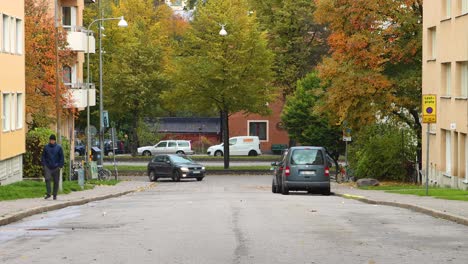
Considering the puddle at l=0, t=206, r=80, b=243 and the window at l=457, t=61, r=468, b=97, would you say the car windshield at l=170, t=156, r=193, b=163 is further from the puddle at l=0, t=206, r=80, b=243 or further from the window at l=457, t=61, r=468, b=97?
the puddle at l=0, t=206, r=80, b=243

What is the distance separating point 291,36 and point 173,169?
1036 inches

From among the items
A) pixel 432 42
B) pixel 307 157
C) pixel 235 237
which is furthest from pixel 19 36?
pixel 235 237

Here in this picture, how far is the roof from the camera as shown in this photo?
10531 centimetres

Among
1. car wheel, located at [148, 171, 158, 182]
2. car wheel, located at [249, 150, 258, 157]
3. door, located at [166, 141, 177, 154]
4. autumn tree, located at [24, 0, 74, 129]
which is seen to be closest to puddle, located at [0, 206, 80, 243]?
autumn tree, located at [24, 0, 74, 129]

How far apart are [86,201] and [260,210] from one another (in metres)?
9.04

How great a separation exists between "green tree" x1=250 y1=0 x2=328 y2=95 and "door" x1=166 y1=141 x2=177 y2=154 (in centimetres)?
1403

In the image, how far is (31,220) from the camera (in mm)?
21406

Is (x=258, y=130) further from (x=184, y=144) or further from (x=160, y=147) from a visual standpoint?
(x=160, y=147)

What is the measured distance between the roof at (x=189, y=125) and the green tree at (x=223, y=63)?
3130cm

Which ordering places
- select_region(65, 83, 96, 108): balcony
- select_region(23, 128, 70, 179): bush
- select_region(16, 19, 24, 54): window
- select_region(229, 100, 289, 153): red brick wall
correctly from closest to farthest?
select_region(16, 19, 24, 54): window
select_region(23, 128, 70, 179): bush
select_region(65, 83, 96, 108): balcony
select_region(229, 100, 289, 153): red brick wall

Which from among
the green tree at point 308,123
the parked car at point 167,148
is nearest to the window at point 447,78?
the green tree at point 308,123

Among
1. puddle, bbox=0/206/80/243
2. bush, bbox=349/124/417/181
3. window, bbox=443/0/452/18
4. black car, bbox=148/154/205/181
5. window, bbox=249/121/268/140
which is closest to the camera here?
puddle, bbox=0/206/80/243

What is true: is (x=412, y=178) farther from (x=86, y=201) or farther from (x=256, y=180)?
(x=86, y=201)

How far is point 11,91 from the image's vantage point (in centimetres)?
3897
